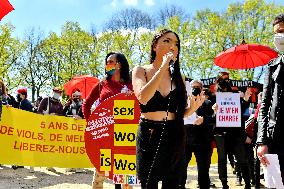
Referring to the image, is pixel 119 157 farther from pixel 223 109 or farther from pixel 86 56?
pixel 86 56

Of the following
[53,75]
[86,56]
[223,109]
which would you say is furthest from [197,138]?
[53,75]

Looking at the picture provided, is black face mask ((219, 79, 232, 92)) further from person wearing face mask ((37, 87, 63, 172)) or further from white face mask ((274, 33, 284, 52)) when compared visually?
person wearing face mask ((37, 87, 63, 172))

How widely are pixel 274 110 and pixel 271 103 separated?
0.10 metres

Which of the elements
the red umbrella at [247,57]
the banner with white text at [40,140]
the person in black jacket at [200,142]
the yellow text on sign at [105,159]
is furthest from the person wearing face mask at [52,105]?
the yellow text on sign at [105,159]

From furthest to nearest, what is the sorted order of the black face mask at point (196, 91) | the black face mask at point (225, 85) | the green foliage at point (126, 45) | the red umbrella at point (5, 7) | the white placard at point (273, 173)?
the green foliage at point (126, 45)
the black face mask at point (225, 85)
the black face mask at point (196, 91)
the red umbrella at point (5, 7)
the white placard at point (273, 173)

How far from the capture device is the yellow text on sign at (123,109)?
5.45 meters

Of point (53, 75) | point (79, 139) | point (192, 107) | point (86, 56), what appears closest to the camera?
point (192, 107)

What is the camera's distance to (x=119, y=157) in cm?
548

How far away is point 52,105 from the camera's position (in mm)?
12281

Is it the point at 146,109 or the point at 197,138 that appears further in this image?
the point at 197,138

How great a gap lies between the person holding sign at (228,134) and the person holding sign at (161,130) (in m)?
4.64

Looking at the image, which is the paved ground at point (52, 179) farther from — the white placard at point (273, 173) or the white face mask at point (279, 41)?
the white face mask at point (279, 41)

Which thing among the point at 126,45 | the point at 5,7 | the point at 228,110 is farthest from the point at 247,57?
the point at 126,45

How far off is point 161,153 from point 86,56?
45334mm
